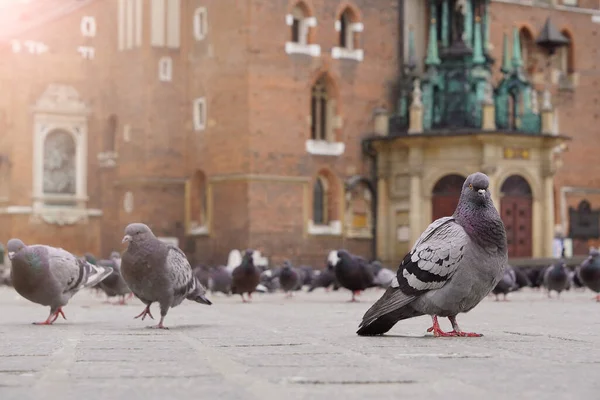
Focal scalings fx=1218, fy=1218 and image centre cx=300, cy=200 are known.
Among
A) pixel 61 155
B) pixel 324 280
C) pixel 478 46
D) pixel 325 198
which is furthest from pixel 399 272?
pixel 61 155

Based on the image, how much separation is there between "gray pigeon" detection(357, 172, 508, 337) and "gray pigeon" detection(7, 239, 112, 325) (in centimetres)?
561

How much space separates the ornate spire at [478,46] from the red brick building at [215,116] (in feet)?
9.33

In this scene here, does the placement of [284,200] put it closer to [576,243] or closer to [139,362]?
[576,243]

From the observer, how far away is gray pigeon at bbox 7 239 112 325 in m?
15.6

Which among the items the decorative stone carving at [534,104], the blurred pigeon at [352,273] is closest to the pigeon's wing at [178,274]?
the blurred pigeon at [352,273]

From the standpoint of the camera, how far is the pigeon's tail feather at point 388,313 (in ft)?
Answer: 38.1

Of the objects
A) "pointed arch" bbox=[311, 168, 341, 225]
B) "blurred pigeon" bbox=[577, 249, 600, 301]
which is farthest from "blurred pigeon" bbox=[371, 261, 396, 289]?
"pointed arch" bbox=[311, 168, 341, 225]

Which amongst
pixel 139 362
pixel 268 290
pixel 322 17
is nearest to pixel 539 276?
pixel 268 290

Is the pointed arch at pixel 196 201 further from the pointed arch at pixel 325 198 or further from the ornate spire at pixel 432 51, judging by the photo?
the ornate spire at pixel 432 51

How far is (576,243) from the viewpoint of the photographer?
174 feet

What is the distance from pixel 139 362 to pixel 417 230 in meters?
38.3

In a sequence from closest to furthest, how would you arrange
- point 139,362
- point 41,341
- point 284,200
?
point 139,362
point 41,341
point 284,200

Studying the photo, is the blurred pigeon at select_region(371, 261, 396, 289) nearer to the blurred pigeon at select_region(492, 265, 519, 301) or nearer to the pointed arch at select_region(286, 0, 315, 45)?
the blurred pigeon at select_region(492, 265, 519, 301)

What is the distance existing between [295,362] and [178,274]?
20.7 feet
